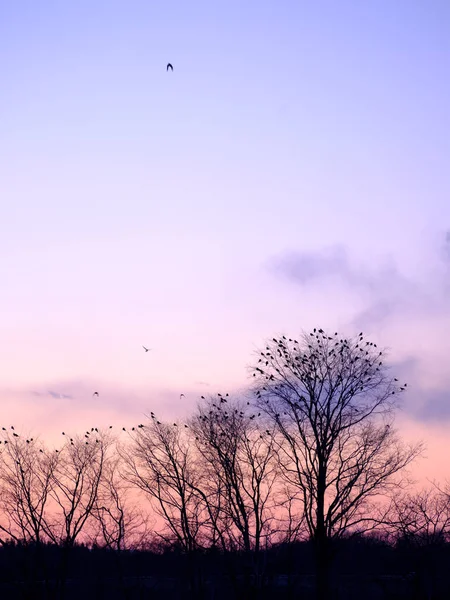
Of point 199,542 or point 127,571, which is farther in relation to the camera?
point 127,571

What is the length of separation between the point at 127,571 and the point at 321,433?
10394 cm

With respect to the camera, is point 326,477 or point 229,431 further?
point 229,431

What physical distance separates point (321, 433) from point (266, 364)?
4.49 m

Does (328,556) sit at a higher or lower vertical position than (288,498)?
lower

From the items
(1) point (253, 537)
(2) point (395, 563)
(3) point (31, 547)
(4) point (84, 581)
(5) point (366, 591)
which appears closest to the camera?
(1) point (253, 537)

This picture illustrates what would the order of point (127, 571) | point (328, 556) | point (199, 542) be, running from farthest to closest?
1. point (127, 571)
2. point (199, 542)
3. point (328, 556)

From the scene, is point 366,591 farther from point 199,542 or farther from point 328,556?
point 328,556

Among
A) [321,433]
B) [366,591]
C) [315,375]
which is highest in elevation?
[315,375]

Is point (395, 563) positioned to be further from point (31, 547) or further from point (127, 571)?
point (127, 571)

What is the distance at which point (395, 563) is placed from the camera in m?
67.6

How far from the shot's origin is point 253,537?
40.0 m

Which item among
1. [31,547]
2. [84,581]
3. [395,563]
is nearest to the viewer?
[31,547]

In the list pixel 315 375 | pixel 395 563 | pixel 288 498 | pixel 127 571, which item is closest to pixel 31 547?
pixel 288 498

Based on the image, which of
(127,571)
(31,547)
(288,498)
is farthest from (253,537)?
(127,571)
